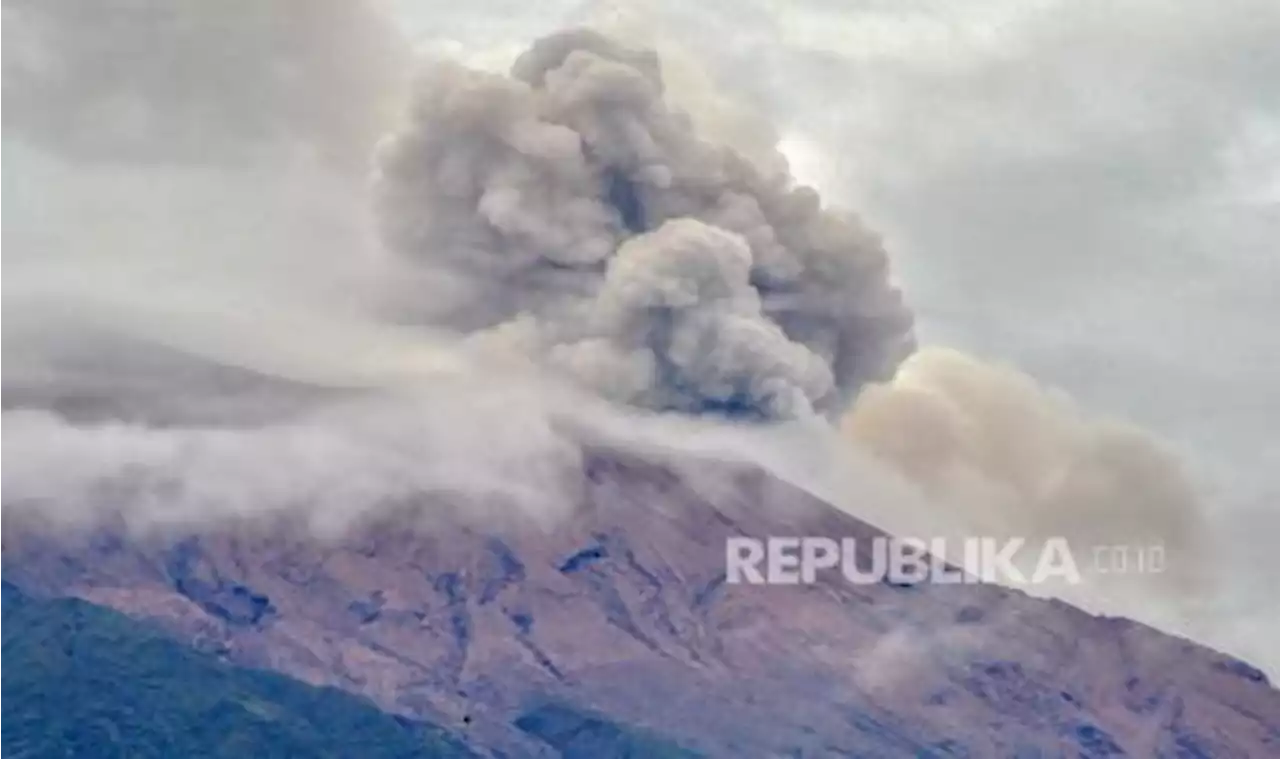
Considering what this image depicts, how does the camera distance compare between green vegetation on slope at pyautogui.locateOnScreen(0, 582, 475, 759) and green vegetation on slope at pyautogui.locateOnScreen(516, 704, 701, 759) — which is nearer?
green vegetation on slope at pyautogui.locateOnScreen(516, 704, 701, 759)

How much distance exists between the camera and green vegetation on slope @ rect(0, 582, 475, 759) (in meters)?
176

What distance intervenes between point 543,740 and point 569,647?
2087 cm

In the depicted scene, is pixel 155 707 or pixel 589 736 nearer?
pixel 589 736

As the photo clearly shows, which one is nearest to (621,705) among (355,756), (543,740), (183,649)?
(543,740)

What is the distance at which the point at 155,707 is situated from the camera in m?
182

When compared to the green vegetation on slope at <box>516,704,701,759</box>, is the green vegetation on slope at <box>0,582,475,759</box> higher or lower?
lower

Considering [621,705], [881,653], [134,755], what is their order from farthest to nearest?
[881,653] → [621,705] → [134,755]

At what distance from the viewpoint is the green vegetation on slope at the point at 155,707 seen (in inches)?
6949

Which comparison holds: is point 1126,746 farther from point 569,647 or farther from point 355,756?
point 355,756

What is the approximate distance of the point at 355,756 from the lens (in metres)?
176

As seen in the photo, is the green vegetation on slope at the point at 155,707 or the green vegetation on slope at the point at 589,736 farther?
the green vegetation on slope at the point at 155,707

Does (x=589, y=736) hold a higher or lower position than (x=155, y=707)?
higher

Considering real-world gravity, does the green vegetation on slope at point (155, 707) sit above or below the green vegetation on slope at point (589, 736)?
below

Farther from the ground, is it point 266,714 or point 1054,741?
point 1054,741
